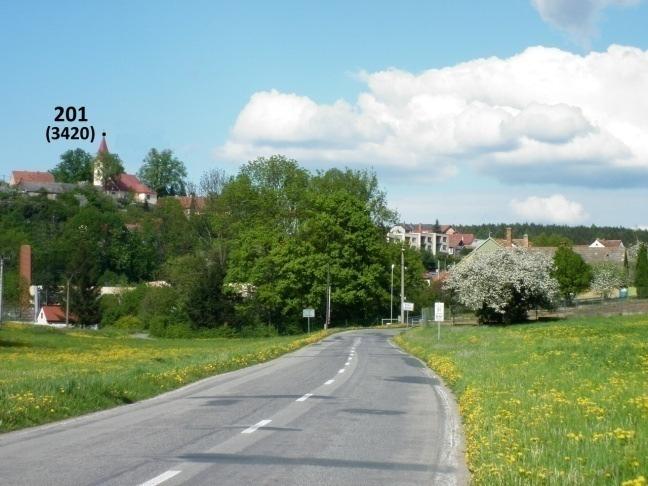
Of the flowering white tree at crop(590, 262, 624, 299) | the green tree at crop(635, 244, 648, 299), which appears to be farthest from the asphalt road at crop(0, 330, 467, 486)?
the flowering white tree at crop(590, 262, 624, 299)

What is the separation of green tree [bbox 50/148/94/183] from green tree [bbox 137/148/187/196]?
49.4ft

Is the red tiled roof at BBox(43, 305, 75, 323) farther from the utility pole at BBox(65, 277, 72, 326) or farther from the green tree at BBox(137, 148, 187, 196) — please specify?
the green tree at BBox(137, 148, 187, 196)

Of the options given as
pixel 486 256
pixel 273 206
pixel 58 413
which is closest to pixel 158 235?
pixel 273 206

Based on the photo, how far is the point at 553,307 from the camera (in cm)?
7775

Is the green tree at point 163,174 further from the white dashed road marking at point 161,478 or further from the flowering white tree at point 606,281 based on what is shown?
the white dashed road marking at point 161,478

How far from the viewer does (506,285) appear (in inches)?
2965

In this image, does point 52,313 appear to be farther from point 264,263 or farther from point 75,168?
point 75,168

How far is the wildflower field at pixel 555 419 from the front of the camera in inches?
346

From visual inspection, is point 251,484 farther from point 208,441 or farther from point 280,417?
point 280,417


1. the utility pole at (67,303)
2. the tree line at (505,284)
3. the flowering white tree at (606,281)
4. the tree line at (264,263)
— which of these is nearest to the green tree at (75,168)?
the tree line at (264,263)

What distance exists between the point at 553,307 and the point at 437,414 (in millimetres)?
63328

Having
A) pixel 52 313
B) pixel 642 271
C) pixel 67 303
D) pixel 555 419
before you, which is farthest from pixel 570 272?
pixel 555 419

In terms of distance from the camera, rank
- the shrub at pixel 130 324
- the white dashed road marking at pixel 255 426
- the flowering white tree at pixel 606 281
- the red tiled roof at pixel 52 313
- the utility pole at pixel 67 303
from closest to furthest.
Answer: the white dashed road marking at pixel 255 426, the utility pole at pixel 67 303, the shrub at pixel 130 324, the red tiled roof at pixel 52 313, the flowering white tree at pixel 606 281

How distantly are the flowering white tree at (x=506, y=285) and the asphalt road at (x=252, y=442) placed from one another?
178ft
